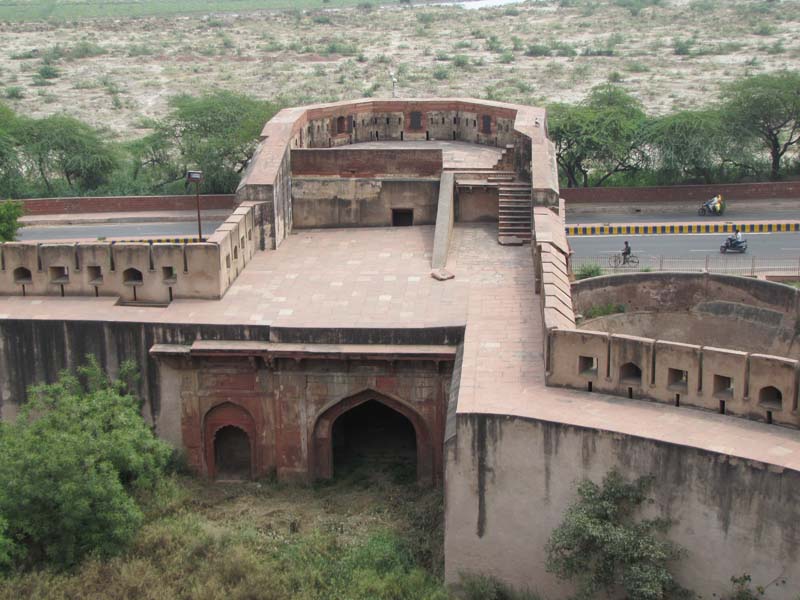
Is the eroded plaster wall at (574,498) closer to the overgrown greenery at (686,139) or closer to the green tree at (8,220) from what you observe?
the green tree at (8,220)

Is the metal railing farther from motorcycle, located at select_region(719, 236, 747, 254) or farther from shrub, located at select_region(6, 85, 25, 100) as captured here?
shrub, located at select_region(6, 85, 25, 100)

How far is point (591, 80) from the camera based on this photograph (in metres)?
71.3

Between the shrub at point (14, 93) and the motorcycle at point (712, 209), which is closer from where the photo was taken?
the motorcycle at point (712, 209)

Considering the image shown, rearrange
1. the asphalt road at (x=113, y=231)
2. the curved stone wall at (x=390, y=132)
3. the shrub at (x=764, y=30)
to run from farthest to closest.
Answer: the shrub at (x=764, y=30), the asphalt road at (x=113, y=231), the curved stone wall at (x=390, y=132)

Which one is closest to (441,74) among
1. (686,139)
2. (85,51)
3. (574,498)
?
(85,51)

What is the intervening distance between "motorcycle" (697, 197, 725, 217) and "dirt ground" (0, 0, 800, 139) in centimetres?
1760

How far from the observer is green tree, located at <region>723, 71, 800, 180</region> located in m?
45.6

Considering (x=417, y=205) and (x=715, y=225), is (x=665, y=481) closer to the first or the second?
(x=417, y=205)

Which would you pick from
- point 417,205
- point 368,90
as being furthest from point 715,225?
point 368,90

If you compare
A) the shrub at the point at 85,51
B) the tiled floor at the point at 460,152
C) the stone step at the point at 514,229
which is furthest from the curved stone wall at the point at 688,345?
the shrub at the point at 85,51

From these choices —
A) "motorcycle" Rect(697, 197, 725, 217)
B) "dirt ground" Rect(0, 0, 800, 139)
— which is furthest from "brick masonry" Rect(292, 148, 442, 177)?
"dirt ground" Rect(0, 0, 800, 139)

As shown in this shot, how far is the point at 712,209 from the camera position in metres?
43.4

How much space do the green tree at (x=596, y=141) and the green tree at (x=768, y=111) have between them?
3.72m

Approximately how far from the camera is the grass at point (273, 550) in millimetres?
18016
